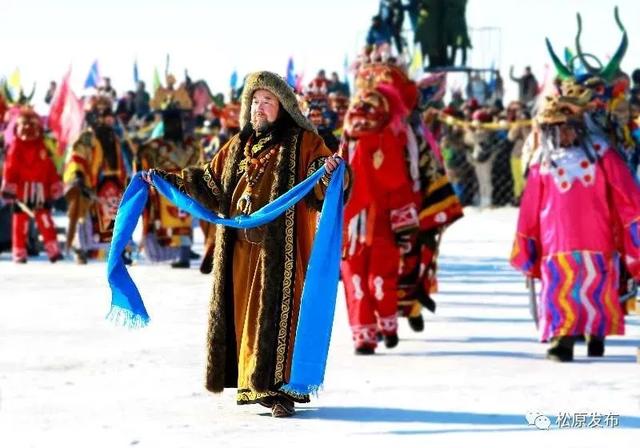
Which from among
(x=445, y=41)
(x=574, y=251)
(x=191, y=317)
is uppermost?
(x=445, y=41)

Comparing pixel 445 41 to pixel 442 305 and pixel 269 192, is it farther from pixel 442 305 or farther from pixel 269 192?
pixel 269 192

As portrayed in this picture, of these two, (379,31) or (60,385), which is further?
(379,31)

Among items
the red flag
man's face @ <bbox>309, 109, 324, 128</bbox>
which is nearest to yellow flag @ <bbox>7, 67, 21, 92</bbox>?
the red flag

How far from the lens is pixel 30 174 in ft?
60.5

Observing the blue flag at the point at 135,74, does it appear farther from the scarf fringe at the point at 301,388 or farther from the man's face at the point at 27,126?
the scarf fringe at the point at 301,388

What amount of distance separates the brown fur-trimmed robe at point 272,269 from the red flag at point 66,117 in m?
A: 11.6

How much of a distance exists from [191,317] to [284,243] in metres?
4.93

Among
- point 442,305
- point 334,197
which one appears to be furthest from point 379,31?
point 334,197

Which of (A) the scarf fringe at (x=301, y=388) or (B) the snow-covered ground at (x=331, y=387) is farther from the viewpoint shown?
(A) the scarf fringe at (x=301, y=388)

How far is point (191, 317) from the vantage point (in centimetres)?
1296

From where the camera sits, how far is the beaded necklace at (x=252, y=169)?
8.13m

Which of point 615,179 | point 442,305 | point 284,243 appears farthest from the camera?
point 442,305

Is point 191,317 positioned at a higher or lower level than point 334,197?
lower

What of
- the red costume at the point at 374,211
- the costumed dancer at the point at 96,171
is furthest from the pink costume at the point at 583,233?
the costumed dancer at the point at 96,171
